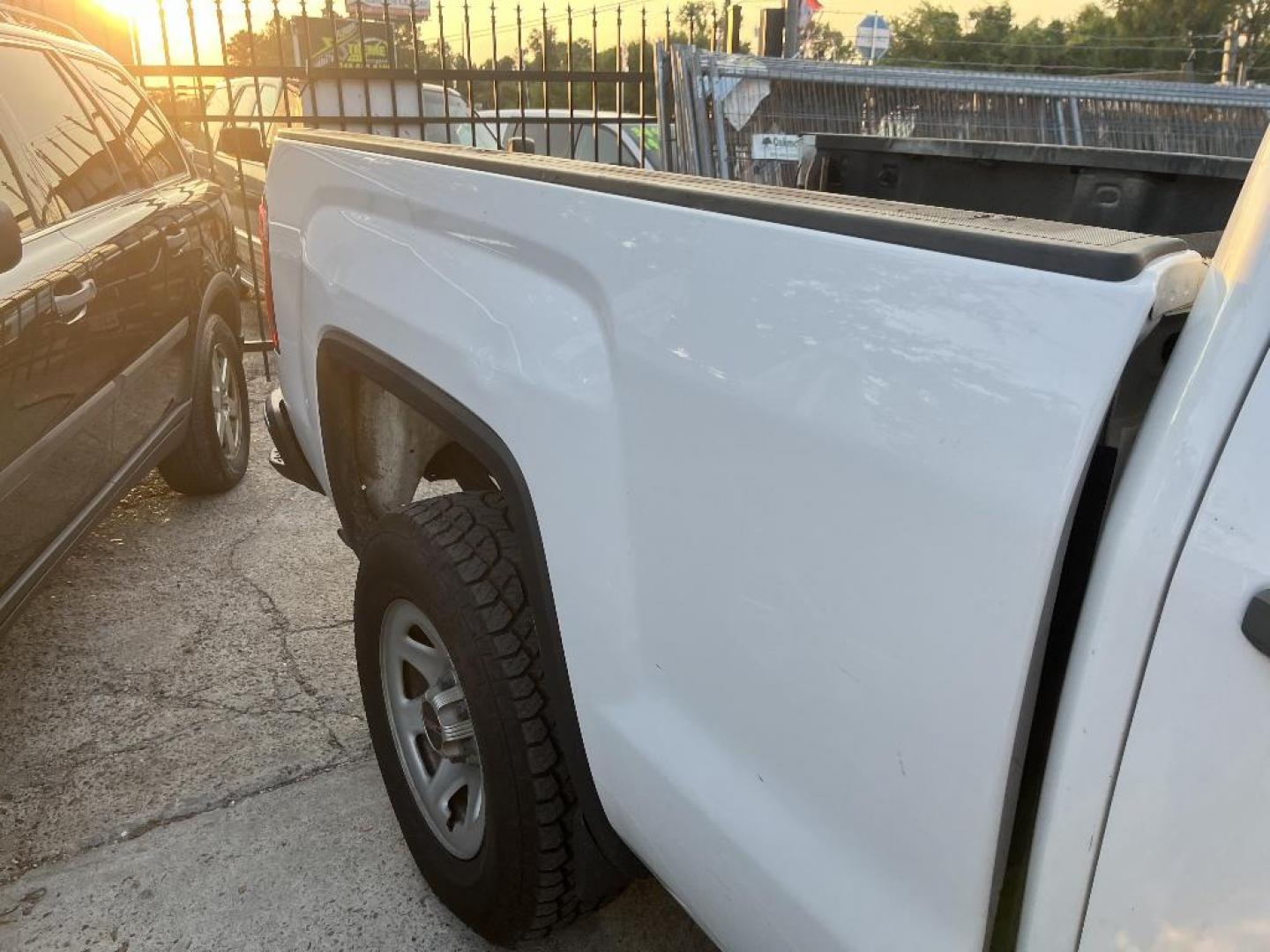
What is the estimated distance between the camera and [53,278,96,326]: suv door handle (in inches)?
110

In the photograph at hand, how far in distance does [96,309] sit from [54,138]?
574 millimetres

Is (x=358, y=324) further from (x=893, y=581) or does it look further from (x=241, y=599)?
(x=241, y=599)

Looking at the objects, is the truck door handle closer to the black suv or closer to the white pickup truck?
the white pickup truck

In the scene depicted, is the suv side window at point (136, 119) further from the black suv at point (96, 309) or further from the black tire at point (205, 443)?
the black tire at point (205, 443)

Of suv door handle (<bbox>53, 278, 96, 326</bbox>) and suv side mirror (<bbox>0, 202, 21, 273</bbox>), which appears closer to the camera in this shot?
suv side mirror (<bbox>0, 202, 21, 273</bbox>)

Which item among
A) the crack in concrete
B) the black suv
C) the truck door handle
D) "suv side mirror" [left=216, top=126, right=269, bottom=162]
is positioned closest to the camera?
the truck door handle

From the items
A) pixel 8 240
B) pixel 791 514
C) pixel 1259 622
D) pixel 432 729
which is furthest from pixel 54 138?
pixel 1259 622

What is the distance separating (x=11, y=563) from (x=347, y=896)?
4.04 ft

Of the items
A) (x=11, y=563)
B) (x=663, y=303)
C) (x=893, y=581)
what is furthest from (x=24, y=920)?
(x=893, y=581)

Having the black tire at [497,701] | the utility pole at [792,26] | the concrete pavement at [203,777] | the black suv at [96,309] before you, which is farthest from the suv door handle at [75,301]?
the utility pole at [792,26]

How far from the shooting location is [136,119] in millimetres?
4133

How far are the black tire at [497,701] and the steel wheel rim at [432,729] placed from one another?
0.08m

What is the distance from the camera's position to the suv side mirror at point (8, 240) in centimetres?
238

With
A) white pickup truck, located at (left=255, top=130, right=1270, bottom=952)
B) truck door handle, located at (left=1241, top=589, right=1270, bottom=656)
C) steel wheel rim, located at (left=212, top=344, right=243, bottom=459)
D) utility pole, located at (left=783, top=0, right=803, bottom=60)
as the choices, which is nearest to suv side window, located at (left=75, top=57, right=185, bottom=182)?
steel wheel rim, located at (left=212, top=344, right=243, bottom=459)
